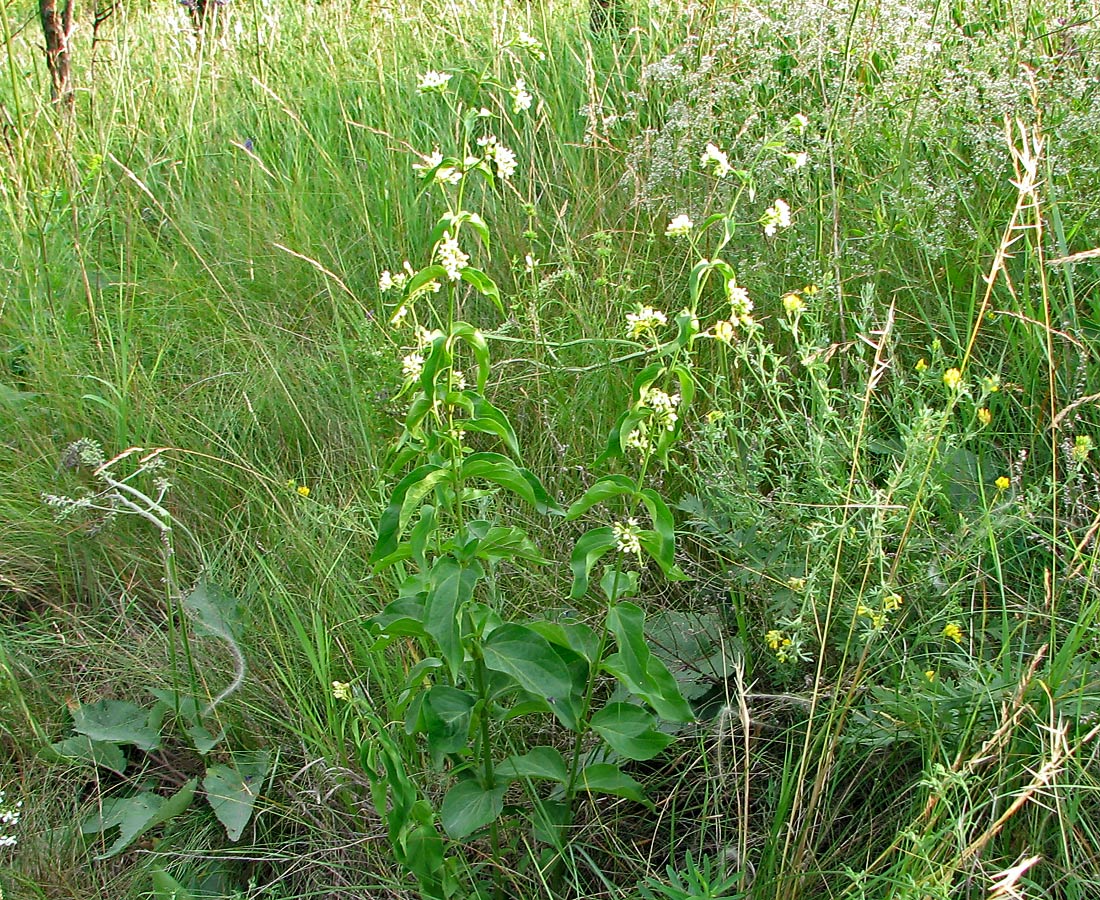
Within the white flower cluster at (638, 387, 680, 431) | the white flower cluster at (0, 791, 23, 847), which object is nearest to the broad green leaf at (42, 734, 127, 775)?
the white flower cluster at (0, 791, 23, 847)

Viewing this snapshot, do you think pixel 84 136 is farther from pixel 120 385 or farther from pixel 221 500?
pixel 221 500

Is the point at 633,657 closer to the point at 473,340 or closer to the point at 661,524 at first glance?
the point at 661,524

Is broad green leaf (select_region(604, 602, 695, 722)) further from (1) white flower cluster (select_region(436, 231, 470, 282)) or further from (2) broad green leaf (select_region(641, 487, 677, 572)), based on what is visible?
(1) white flower cluster (select_region(436, 231, 470, 282))

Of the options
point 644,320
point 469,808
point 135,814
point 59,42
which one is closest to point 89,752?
point 135,814

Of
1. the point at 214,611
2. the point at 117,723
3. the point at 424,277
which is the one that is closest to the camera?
the point at 424,277

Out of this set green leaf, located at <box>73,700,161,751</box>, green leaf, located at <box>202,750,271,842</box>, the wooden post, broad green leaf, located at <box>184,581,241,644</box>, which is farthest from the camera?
the wooden post

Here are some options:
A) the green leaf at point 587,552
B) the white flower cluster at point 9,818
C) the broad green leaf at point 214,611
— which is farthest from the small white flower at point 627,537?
the white flower cluster at point 9,818

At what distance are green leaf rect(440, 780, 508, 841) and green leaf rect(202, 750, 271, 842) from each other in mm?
414

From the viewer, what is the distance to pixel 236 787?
5.79 ft

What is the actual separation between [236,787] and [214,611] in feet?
1.20

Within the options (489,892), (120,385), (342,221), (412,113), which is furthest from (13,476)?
(412,113)

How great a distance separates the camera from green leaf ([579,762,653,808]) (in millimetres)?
1499

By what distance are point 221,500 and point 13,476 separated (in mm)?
490

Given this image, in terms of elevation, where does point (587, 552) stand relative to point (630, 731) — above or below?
above
